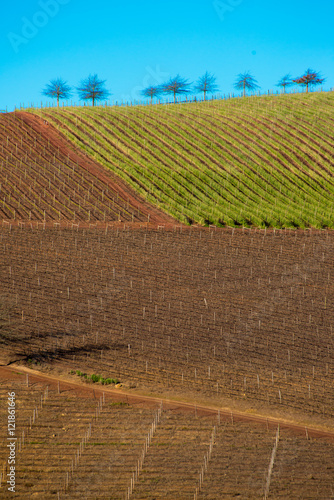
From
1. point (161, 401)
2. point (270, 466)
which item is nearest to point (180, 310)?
point (161, 401)

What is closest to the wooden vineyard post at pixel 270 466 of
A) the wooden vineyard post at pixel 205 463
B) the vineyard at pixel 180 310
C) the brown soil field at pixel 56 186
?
the wooden vineyard post at pixel 205 463

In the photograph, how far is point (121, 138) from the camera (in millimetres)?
52094

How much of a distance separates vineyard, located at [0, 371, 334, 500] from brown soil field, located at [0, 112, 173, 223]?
73.3 feet

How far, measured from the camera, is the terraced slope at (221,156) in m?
42.0

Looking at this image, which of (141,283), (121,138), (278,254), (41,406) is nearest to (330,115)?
(121,138)

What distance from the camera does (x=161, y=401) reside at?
16.4m

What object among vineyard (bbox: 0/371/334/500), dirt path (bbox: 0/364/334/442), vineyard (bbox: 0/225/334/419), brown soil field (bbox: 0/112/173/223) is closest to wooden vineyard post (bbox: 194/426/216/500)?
vineyard (bbox: 0/371/334/500)

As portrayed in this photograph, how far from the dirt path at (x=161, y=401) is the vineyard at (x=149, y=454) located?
0.65 feet

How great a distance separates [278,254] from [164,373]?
633 inches

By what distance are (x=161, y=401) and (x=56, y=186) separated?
93.4 ft

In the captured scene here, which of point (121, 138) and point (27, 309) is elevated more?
point (121, 138)

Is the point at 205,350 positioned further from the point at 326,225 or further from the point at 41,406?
the point at 326,225

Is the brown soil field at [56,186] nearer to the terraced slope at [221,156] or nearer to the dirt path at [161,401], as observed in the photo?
the terraced slope at [221,156]

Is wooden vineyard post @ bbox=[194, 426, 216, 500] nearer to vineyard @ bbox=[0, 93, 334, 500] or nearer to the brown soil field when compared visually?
vineyard @ bbox=[0, 93, 334, 500]
